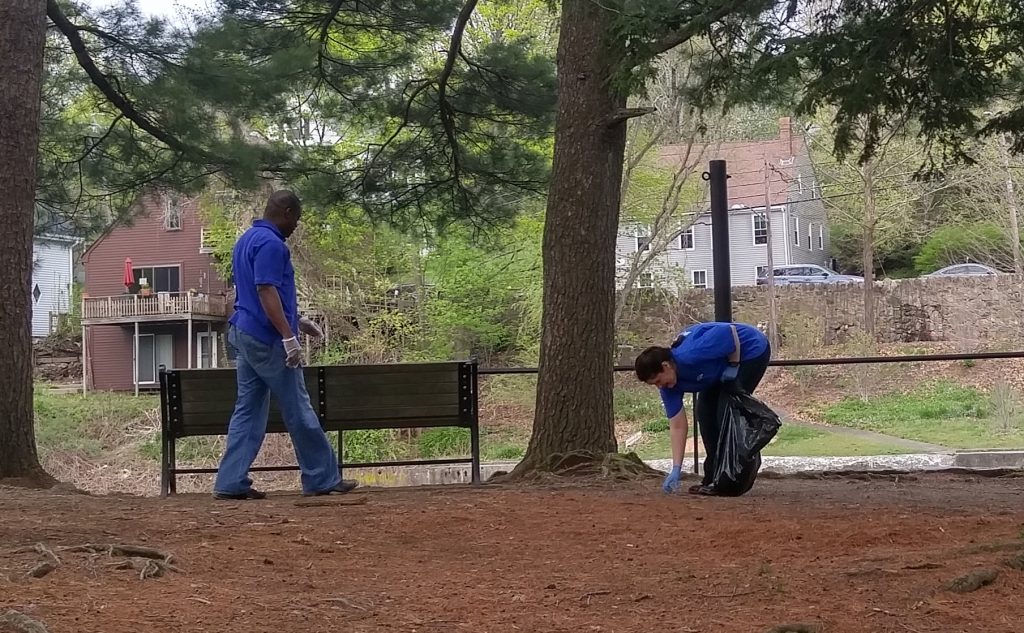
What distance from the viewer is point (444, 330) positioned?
1077 inches

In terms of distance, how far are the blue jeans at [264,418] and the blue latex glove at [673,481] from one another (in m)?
2.03

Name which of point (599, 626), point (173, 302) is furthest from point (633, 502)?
point (173, 302)

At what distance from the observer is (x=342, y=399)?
7.61m

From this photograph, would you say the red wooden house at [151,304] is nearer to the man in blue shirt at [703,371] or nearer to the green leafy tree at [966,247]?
the green leafy tree at [966,247]

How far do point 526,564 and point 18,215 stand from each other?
513cm

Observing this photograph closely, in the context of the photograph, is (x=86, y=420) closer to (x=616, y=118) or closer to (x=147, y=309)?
(x=147, y=309)

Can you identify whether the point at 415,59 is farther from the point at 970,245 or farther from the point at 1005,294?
the point at 970,245

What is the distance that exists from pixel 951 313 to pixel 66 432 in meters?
22.8

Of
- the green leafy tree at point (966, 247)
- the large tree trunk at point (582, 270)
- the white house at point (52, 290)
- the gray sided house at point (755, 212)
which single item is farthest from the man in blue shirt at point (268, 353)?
the white house at point (52, 290)

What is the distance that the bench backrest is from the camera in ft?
24.8

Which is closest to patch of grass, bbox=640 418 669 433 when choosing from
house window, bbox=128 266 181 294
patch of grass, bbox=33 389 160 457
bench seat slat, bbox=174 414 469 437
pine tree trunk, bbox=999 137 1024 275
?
pine tree trunk, bbox=999 137 1024 275

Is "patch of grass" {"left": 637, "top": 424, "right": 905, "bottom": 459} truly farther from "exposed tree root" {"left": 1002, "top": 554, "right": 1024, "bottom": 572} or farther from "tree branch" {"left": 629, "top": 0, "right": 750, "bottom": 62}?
"exposed tree root" {"left": 1002, "top": 554, "right": 1024, "bottom": 572}

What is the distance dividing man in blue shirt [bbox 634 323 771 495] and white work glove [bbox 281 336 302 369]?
6.30ft

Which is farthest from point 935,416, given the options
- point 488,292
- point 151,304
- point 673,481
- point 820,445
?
point 151,304
